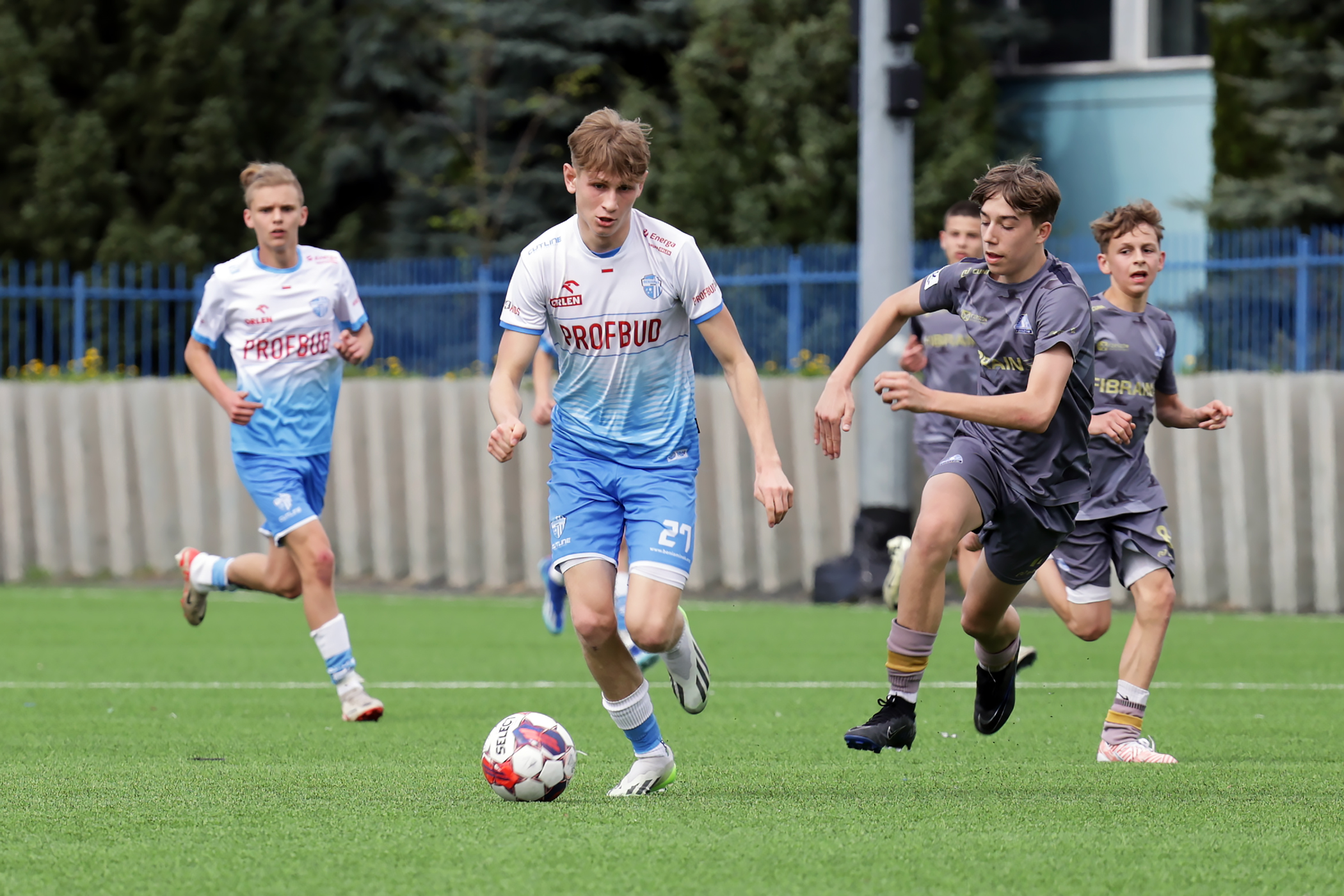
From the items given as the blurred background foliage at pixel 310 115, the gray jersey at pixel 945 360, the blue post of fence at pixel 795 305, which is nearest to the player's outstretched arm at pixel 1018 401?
the gray jersey at pixel 945 360

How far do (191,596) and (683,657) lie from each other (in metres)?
3.87

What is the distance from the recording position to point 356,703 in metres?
7.93

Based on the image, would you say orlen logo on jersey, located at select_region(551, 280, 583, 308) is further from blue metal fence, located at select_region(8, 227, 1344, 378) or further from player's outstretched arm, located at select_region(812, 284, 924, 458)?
blue metal fence, located at select_region(8, 227, 1344, 378)

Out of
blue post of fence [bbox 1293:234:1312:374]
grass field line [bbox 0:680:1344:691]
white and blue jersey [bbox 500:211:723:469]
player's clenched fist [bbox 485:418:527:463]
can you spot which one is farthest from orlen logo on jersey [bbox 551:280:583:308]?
blue post of fence [bbox 1293:234:1312:374]

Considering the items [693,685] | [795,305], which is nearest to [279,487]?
[693,685]

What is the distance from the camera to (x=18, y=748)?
691 cm

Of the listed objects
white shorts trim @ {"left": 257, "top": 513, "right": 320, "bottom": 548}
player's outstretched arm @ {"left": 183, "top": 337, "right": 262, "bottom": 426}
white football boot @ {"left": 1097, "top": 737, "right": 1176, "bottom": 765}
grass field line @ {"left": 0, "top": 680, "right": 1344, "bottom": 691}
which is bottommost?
grass field line @ {"left": 0, "top": 680, "right": 1344, "bottom": 691}

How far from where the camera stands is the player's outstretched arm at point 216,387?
8.33 meters

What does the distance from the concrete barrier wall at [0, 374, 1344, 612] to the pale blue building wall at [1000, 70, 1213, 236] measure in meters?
8.64

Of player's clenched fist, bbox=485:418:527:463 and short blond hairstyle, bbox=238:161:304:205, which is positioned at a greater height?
short blond hairstyle, bbox=238:161:304:205

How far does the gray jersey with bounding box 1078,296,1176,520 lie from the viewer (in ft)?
23.9

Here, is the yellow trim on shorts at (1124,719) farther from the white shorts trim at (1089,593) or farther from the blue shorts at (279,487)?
the blue shorts at (279,487)

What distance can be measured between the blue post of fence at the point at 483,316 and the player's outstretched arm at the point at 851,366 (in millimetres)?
11581

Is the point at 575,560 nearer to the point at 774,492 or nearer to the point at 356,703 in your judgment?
the point at 774,492
